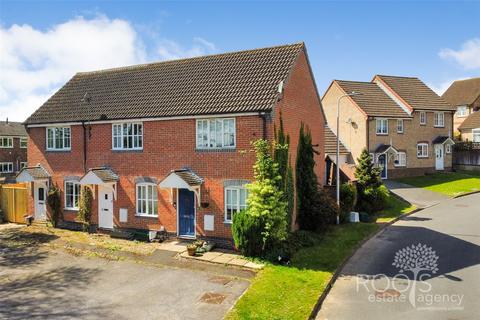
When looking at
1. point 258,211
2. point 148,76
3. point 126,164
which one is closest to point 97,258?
point 126,164

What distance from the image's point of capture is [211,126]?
18938 mm

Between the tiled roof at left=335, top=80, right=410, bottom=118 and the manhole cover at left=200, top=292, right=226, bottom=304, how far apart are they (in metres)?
29.3

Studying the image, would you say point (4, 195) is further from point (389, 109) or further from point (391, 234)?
point (389, 109)

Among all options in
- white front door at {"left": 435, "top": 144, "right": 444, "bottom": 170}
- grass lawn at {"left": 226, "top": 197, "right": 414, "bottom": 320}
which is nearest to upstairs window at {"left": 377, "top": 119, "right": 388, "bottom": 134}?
white front door at {"left": 435, "top": 144, "right": 444, "bottom": 170}

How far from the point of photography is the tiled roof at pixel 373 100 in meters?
39.2

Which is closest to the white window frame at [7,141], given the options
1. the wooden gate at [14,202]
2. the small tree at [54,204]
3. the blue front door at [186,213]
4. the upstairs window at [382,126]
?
the wooden gate at [14,202]

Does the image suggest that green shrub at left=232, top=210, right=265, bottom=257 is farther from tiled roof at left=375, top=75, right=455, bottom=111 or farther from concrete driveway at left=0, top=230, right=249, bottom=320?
tiled roof at left=375, top=75, right=455, bottom=111

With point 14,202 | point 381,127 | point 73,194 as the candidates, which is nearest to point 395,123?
point 381,127

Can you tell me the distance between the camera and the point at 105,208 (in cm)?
2209

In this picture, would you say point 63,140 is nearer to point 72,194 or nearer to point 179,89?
point 72,194

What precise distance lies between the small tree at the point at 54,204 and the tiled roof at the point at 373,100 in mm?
28257

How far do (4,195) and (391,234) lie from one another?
2466cm

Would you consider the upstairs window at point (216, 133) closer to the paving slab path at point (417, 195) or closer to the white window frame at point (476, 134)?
the paving slab path at point (417, 195)

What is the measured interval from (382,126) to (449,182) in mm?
8305
